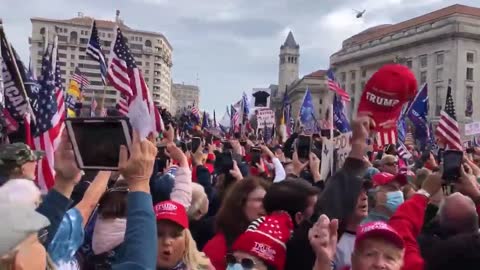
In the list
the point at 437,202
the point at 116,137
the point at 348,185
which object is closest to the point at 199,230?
the point at 348,185

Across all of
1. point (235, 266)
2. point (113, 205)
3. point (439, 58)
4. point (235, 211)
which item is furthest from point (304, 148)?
point (439, 58)

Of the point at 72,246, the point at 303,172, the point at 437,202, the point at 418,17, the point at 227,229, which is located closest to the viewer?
the point at 72,246

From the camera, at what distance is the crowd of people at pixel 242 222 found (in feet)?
7.47

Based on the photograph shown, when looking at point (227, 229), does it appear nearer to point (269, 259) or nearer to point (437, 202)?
point (269, 259)

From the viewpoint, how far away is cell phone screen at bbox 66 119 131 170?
2.42 meters

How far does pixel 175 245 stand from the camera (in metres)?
3.46

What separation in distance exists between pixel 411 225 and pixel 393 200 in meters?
0.88

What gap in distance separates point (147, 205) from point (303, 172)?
553 centimetres

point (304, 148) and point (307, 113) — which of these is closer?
point (304, 148)

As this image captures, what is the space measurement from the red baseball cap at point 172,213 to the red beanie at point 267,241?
0.32 metres

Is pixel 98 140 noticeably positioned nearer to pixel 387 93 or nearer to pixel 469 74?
pixel 387 93

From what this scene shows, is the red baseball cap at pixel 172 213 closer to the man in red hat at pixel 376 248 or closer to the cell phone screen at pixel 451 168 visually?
the man in red hat at pixel 376 248

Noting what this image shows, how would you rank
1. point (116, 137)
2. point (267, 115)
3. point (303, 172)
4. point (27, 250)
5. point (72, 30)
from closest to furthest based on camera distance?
point (27, 250) < point (116, 137) < point (303, 172) < point (267, 115) < point (72, 30)

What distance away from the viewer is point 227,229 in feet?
14.0
